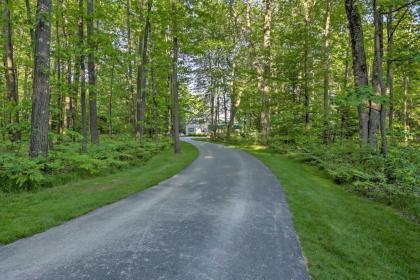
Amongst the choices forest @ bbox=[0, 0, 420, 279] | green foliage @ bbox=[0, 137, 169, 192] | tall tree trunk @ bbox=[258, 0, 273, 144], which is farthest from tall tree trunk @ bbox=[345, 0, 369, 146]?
tall tree trunk @ bbox=[258, 0, 273, 144]

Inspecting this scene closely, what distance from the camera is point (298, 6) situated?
19344 mm

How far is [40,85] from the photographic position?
7.58 metres

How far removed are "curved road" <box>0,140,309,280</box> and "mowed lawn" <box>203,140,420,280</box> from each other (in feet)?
0.95

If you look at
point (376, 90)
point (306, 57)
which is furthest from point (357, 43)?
point (306, 57)

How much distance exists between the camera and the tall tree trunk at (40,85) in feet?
24.4

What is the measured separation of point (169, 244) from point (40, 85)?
23.2 feet

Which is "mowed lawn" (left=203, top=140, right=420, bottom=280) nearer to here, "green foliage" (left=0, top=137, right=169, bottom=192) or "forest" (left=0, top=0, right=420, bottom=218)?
"forest" (left=0, top=0, right=420, bottom=218)

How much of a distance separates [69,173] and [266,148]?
1495cm

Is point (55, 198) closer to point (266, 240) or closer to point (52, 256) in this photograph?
point (52, 256)

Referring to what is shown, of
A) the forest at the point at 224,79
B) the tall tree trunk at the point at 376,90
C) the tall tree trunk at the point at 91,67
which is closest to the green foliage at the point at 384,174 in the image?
the forest at the point at 224,79

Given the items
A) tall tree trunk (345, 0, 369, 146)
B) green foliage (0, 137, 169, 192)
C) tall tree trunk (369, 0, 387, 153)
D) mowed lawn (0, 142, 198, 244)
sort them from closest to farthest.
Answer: mowed lawn (0, 142, 198, 244) → green foliage (0, 137, 169, 192) → tall tree trunk (369, 0, 387, 153) → tall tree trunk (345, 0, 369, 146)

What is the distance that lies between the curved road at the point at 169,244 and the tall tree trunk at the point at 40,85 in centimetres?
404

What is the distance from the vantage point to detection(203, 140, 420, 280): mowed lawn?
3.17 m

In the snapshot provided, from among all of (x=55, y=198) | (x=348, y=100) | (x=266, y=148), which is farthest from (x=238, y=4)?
(x=55, y=198)
